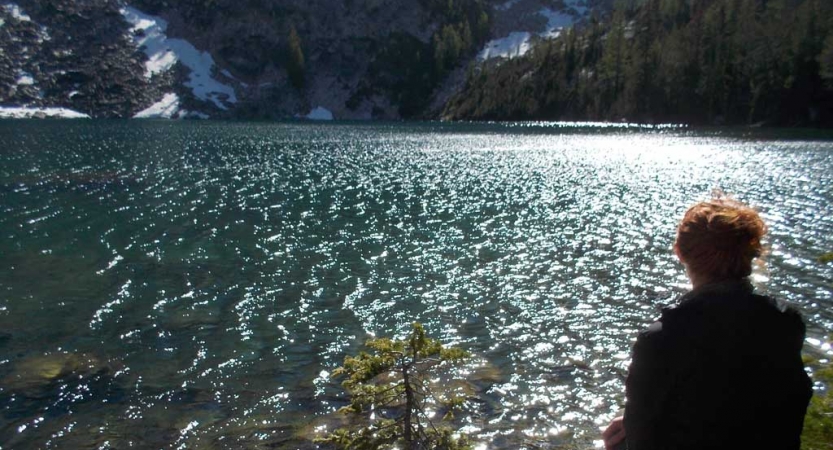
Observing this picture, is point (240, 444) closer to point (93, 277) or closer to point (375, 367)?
point (375, 367)

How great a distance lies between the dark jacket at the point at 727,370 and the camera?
3.78 meters

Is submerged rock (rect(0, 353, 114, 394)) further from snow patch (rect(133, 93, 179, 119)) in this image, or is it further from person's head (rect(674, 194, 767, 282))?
snow patch (rect(133, 93, 179, 119))

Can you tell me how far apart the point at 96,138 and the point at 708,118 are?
131119mm

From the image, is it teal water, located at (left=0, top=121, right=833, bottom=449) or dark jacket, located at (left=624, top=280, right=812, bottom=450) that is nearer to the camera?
dark jacket, located at (left=624, top=280, right=812, bottom=450)

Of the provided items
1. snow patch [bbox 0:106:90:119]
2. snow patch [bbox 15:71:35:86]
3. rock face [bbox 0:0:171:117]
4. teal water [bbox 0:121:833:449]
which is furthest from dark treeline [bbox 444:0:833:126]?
snow patch [bbox 15:71:35:86]

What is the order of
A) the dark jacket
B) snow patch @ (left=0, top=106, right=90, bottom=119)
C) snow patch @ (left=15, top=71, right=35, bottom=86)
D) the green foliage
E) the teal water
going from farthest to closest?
1. snow patch @ (left=15, top=71, right=35, bottom=86)
2. snow patch @ (left=0, top=106, right=90, bottom=119)
3. the teal water
4. the green foliage
5. the dark jacket

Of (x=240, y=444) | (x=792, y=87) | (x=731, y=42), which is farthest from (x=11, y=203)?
(x=731, y=42)

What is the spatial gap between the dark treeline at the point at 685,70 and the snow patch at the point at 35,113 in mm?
117383

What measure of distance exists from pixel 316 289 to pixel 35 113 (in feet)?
568

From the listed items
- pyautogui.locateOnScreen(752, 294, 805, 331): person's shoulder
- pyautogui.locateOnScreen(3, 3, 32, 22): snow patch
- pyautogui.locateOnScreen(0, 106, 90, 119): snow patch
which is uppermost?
pyautogui.locateOnScreen(3, 3, 32, 22): snow patch

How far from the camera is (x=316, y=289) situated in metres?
22.3

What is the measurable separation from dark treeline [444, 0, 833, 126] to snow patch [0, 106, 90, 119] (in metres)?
117

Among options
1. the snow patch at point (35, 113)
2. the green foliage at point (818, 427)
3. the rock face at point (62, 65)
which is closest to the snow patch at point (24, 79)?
the rock face at point (62, 65)

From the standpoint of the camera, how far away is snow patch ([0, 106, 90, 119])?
154125 mm
